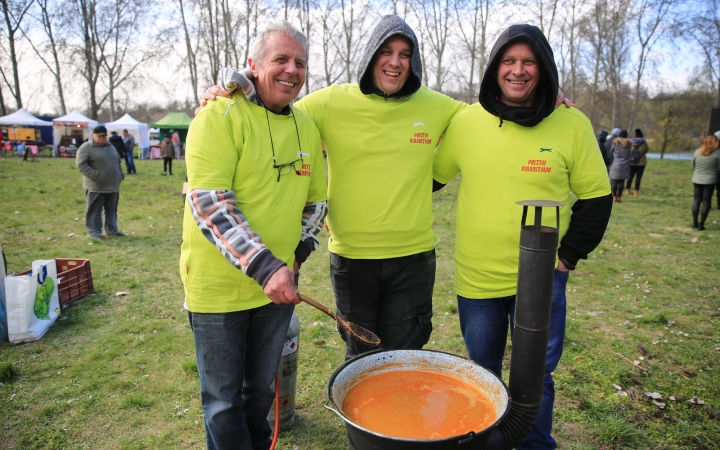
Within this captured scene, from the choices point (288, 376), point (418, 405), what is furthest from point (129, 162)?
point (418, 405)

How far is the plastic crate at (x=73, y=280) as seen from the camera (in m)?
5.34

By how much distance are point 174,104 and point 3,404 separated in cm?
6594

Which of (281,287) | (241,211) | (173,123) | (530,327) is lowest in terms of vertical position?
(530,327)

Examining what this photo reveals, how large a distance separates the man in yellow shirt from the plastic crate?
156 inches

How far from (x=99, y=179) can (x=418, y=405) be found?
8384 millimetres

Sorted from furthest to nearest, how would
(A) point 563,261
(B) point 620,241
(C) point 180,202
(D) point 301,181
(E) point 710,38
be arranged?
(E) point 710,38 → (C) point 180,202 → (B) point 620,241 → (A) point 563,261 → (D) point 301,181

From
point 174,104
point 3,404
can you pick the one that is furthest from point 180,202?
point 174,104

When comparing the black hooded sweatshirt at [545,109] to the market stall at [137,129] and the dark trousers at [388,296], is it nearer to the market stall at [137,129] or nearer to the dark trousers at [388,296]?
the dark trousers at [388,296]

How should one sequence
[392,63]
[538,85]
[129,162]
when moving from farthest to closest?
[129,162]
[392,63]
[538,85]

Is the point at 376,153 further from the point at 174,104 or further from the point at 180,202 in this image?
the point at 174,104

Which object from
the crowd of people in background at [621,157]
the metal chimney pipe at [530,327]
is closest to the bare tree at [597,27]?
the crowd of people in background at [621,157]

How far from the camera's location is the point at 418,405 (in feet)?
6.08

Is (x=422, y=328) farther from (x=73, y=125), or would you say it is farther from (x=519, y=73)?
(x=73, y=125)

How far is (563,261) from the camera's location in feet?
8.36
